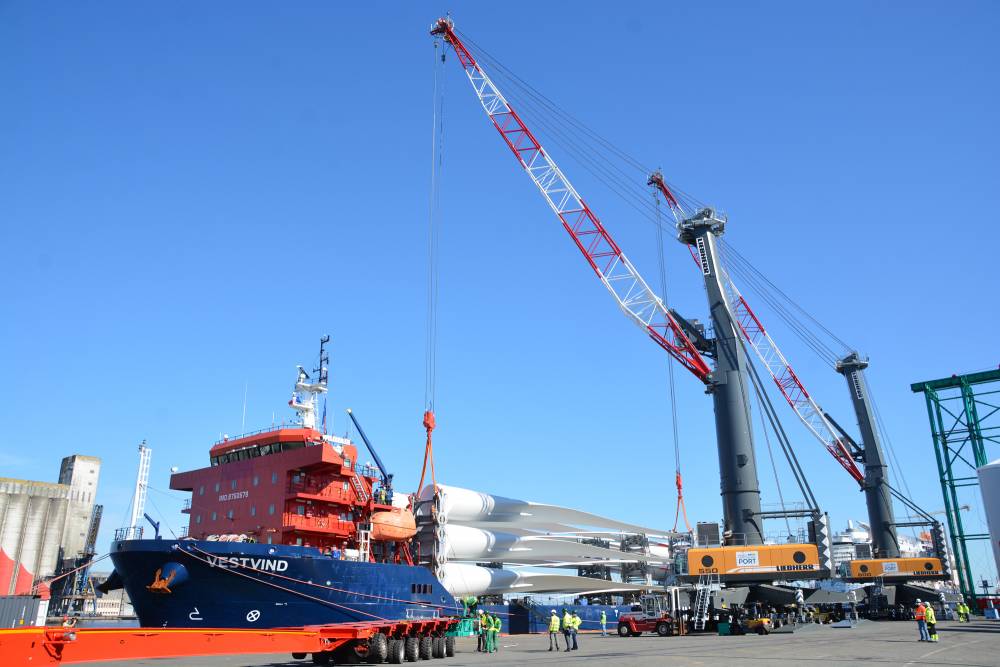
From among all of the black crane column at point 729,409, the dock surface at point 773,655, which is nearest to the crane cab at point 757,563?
the black crane column at point 729,409

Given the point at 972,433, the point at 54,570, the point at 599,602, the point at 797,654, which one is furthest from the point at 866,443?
the point at 54,570

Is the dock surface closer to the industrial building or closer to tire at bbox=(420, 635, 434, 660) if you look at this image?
tire at bbox=(420, 635, 434, 660)

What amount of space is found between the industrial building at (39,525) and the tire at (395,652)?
7167cm

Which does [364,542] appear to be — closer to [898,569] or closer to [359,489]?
[359,489]

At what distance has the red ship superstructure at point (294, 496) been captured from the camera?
2997 cm

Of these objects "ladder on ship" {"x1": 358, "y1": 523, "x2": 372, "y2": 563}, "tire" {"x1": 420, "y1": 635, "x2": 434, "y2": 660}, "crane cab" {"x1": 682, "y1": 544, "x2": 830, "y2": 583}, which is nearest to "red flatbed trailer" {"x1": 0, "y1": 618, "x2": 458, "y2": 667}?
"tire" {"x1": 420, "y1": 635, "x2": 434, "y2": 660}

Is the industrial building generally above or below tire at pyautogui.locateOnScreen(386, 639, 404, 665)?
above

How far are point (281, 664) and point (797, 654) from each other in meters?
16.4

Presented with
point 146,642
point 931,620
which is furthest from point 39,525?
point 931,620

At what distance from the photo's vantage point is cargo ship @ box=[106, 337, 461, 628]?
24.4 metres

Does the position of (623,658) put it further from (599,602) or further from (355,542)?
(599,602)

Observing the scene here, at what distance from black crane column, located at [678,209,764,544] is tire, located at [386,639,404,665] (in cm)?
2479

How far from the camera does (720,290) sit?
4569cm

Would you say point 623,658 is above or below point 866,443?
below
